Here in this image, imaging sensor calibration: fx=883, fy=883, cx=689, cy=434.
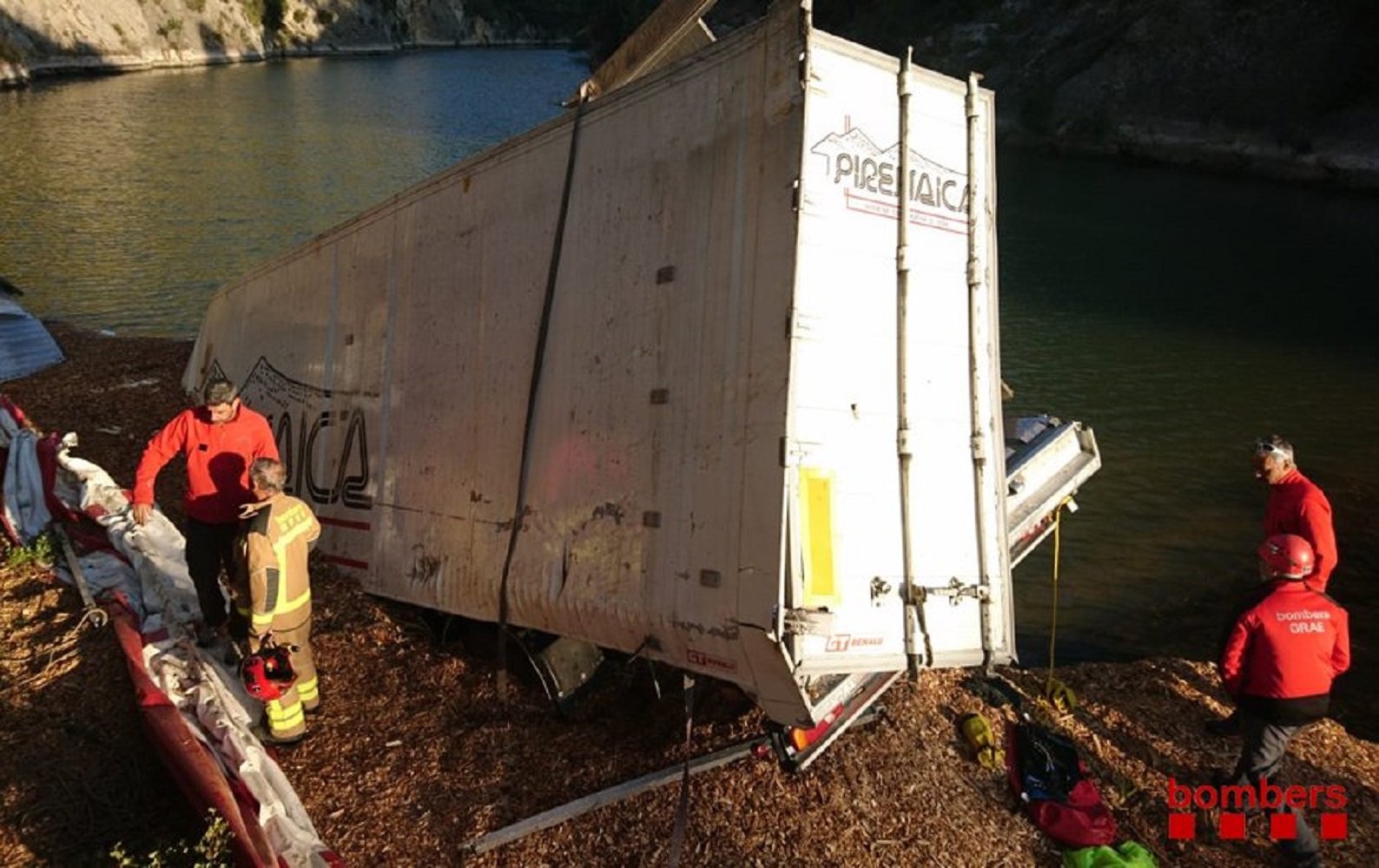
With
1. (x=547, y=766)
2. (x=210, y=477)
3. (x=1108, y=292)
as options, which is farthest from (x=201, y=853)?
(x=1108, y=292)

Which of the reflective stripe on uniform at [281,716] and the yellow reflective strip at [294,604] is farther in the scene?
the yellow reflective strip at [294,604]

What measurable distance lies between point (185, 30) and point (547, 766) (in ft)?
295

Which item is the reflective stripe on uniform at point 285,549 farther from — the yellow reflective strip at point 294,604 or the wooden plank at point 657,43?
the wooden plank at point 657,43

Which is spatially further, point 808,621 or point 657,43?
point 657,43

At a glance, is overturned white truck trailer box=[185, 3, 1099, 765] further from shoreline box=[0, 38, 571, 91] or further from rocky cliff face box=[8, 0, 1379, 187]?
shoreline box=[0, 38, 571, 91]

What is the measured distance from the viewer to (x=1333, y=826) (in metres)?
5.74

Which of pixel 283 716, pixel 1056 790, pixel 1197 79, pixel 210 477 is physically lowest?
pixel 1056 790

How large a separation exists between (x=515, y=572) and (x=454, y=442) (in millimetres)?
1272

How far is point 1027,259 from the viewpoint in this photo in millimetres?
25172

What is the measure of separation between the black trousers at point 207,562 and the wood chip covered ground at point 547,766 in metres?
0.65

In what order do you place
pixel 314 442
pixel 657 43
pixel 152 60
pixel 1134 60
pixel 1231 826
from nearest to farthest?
pixel 1231 826 < pixel 657 43 < pixel 314 442 < pixel 1134 60 < pixel 152 60

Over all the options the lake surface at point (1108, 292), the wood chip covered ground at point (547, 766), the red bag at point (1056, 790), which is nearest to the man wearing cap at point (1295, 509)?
the wood chip covered ground at point (547, 766)

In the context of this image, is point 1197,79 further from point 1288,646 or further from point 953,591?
point 953,591

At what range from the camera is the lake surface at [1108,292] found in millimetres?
10531
